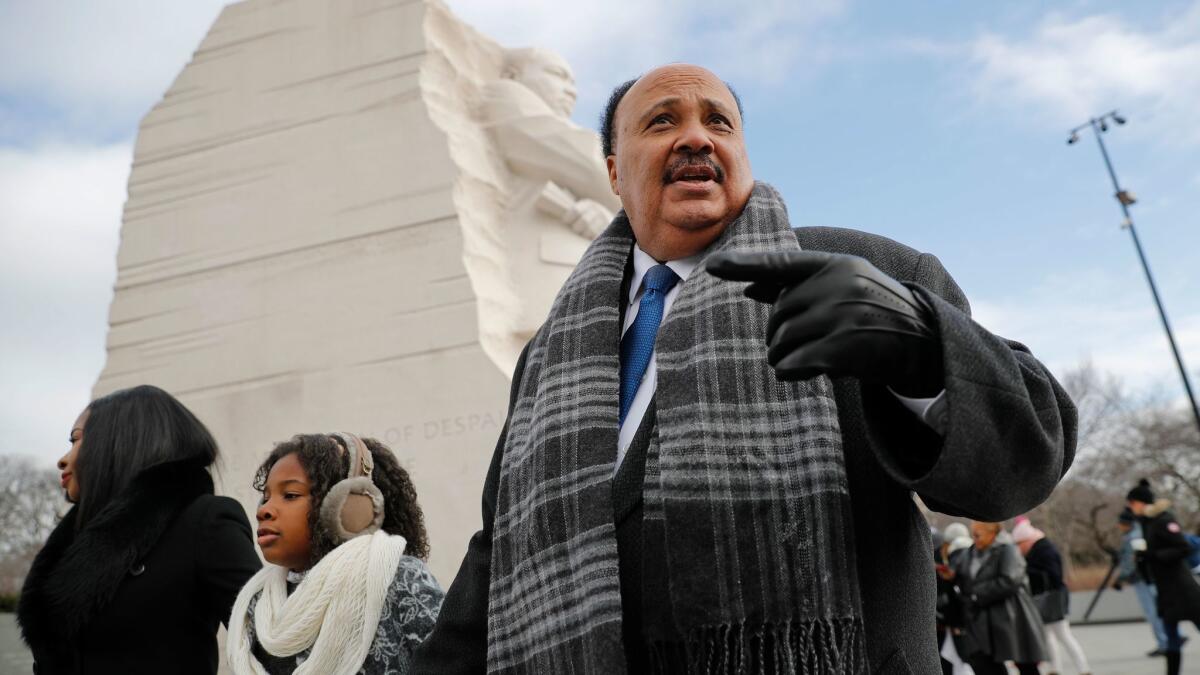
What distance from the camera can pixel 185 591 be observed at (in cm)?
260

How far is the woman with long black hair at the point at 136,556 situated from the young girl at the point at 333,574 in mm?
115

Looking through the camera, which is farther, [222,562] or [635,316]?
[222,562]

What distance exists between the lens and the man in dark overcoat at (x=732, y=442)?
109cm

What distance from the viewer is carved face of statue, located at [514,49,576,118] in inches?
285

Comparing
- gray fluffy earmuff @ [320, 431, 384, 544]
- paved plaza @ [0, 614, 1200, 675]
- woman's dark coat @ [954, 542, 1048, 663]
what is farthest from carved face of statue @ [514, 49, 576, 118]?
gray fluffy earmuff @ [320, 431, 384, 544]

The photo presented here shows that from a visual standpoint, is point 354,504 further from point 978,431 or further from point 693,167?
point 978,431

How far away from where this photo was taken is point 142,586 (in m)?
2.57

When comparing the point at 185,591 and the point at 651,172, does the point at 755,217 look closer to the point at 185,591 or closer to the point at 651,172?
the point at 651,172

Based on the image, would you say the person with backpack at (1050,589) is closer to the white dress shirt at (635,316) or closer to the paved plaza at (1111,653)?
the paved plaza at (1111,653)

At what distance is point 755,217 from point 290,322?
16.3 ft

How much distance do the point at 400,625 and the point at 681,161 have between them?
144 cm

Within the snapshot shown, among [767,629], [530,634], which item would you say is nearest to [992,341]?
[767,629]

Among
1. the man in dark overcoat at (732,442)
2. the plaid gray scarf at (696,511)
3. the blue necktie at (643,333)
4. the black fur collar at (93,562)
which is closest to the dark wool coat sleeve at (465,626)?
the man in dark overcoat at (732,442)

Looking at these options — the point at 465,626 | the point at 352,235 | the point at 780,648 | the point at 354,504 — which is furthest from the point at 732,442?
the point at 352,235
